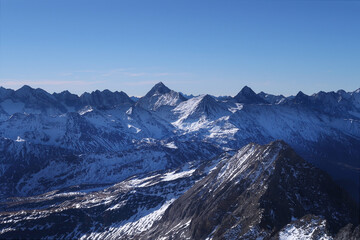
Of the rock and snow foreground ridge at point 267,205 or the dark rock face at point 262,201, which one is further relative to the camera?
the dark rock face at point 262,201

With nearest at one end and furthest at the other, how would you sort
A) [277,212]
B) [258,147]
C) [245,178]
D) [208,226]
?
1. [277,212]
2. [208,226]
3. [245,178]
4. [258,147]

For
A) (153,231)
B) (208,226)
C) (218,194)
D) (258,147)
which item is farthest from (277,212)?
(153,231)

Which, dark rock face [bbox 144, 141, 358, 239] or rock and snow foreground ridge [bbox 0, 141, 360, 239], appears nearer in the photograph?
rock and snow foreground ridge [bbox 0, 141, 360, 239]

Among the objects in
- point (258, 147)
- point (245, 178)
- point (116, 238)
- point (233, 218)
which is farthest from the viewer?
point (116, 238)

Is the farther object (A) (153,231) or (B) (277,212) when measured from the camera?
(A) (153,231)

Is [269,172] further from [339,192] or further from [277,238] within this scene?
[277,238]

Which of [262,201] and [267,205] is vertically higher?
[262,201]

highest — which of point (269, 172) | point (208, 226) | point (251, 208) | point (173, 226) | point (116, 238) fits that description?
point (269, 172)

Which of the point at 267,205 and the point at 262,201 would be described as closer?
the point at 267,205
